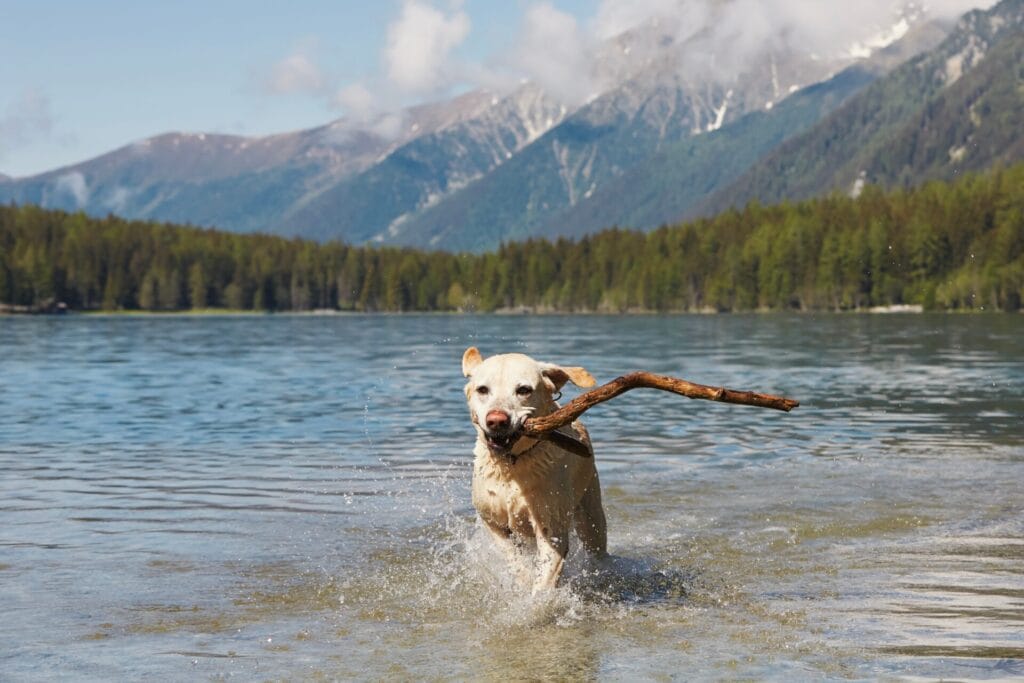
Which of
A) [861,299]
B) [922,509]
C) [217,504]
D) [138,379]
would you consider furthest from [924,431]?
[861,299]

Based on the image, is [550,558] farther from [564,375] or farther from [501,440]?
[564,375]

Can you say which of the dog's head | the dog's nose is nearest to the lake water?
the dog's head

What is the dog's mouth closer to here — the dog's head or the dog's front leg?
the dog's head

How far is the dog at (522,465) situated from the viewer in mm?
10039

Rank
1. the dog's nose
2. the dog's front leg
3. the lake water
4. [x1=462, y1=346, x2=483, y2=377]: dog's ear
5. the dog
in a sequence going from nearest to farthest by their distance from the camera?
the lake water → the dog's nose → the dog → the dog's front leg → [x1=462, y1=346, x2=483, y2=377]: dog's ear

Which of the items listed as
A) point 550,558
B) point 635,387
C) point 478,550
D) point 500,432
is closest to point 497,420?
point 500,432

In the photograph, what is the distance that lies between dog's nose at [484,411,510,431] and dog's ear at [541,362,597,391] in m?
0.96

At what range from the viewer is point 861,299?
189000mm

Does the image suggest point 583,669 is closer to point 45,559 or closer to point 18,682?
point 18,682

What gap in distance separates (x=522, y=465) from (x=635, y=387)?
4.52 ft

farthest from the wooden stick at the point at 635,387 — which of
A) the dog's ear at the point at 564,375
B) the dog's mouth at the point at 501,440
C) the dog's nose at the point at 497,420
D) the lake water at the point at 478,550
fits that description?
the lake water at the point at 478,550

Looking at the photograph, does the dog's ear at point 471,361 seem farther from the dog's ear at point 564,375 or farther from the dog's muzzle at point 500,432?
the dog's muzzle at point 500,432

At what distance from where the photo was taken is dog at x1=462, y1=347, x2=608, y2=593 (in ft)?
32.9

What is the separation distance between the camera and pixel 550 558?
10570 mm
